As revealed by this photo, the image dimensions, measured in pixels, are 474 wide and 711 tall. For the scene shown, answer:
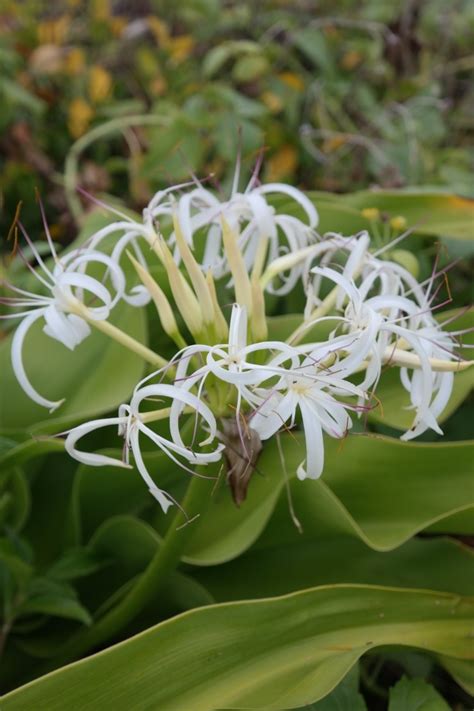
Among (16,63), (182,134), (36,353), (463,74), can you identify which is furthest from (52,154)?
(463,74)

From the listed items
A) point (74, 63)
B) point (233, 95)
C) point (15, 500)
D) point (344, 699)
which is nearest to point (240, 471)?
point (344, 699)

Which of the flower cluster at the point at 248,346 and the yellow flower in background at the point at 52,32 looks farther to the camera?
the yellow flower in background at the point at 52,32

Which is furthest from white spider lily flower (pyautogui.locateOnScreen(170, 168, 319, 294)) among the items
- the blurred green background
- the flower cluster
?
the blurred green background

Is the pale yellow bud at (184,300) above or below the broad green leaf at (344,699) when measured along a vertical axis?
above

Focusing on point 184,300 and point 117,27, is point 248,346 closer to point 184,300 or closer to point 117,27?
point 184,300

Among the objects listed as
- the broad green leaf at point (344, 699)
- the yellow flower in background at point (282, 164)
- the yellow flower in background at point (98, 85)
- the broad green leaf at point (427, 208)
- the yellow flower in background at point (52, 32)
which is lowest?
the broad green leaf at point (344, 699)

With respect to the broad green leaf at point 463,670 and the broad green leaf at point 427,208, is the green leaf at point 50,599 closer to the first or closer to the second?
the broad green leaf at point 463,670

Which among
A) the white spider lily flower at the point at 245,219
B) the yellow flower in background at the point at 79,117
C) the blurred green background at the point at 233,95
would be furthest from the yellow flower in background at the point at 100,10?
the white spider lily flower at the point at 245,219
